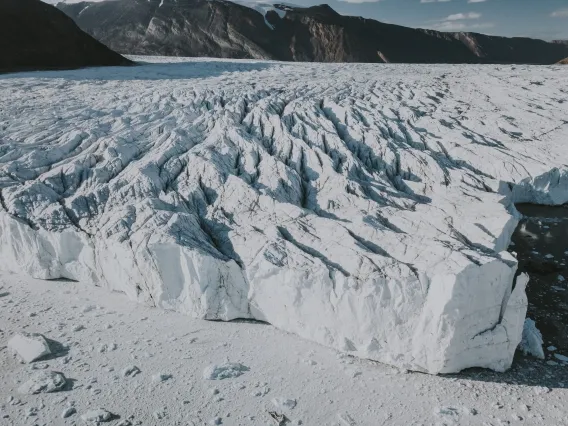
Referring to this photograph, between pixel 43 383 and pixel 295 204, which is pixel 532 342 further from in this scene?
pixel 43 383

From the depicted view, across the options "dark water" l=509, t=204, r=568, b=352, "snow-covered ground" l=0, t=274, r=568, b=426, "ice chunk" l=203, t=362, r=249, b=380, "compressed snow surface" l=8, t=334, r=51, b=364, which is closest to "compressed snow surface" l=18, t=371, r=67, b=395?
"snow-covered ground" l=0, t=274, r=568, b=426

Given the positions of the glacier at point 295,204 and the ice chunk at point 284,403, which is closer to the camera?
the ice chunk at point 284,403

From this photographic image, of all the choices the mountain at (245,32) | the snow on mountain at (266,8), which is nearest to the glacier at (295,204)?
the mountain at (245,32)

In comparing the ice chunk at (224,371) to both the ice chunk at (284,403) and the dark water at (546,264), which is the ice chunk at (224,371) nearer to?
the ice chunk at (284,403)

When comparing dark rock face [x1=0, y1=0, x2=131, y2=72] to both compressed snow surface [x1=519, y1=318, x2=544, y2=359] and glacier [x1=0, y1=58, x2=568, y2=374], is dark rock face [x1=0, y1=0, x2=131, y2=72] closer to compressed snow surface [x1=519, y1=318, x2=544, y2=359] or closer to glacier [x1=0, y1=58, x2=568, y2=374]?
glacier [x1=0, y1=58, x2=568, y2=374]

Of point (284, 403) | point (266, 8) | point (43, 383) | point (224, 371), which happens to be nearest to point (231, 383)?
point (224, 371)

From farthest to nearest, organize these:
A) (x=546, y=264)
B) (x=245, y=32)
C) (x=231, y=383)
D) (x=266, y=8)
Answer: (x=266, y=8)
(x=245, y=32)
(x=546, y=264)
(x=231, y=383)
